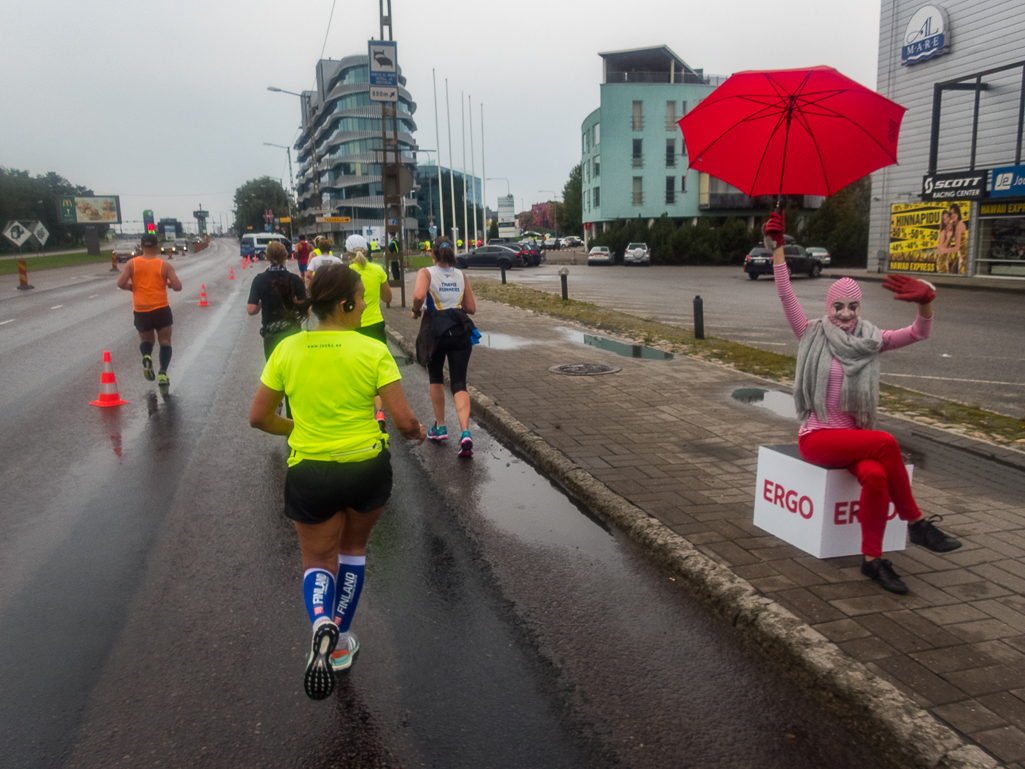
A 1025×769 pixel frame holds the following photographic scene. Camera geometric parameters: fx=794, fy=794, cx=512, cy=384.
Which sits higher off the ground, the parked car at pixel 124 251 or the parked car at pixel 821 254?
the parked car at pixel 124 251

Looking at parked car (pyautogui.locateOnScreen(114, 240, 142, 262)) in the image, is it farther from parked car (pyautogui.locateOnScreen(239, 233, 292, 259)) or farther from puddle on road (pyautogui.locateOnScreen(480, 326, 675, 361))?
puddle on road (pyautogui.locateOnScreen(480, 326, 675, 361))

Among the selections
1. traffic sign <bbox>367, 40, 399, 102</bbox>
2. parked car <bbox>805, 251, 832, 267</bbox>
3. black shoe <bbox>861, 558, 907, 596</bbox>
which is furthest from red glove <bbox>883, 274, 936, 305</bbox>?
parked car <bbox>805, 251, 832, 267</bbox>

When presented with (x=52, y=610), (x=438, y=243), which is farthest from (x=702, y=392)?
(x=52, y=610)

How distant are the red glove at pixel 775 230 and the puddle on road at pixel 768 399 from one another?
3.99 meters

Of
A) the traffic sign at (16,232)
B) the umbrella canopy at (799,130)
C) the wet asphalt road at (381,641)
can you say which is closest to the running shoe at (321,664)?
the wet asphalt road at (381,641)

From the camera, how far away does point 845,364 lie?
13.4ft

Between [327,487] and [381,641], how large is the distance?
101 centimetres

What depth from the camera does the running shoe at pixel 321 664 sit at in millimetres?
2934

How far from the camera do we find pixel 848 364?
4082mm

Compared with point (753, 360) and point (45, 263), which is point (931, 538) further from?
point (45, 263)

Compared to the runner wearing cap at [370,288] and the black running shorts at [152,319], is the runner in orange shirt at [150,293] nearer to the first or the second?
the black running shorts at [152,319]

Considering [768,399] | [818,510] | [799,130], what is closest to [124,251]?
[768,399]

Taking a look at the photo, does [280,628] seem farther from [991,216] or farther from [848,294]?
[991,216]

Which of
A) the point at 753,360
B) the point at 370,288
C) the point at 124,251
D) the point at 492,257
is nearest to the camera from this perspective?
the point at 370,288
